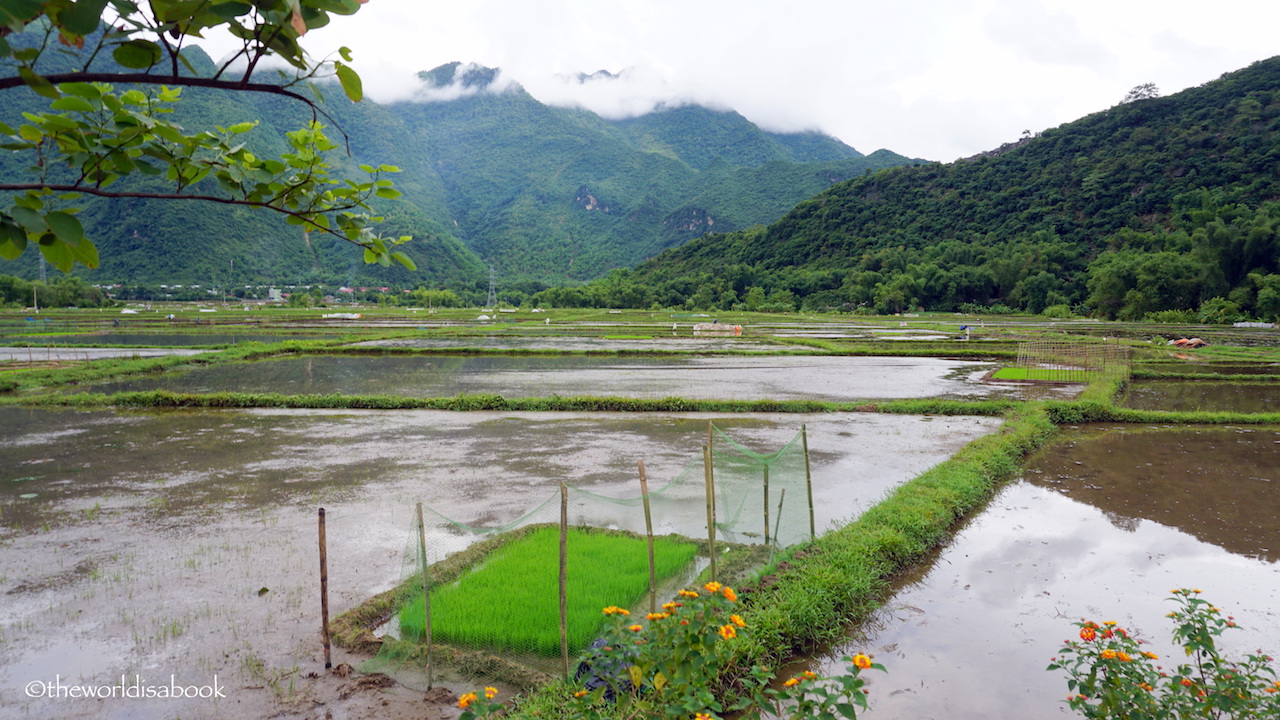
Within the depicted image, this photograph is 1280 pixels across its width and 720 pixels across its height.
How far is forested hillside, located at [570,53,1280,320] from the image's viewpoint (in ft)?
179

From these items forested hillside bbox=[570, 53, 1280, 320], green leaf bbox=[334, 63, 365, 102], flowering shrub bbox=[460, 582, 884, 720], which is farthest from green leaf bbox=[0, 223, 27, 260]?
forested hillside bbox=[570, 53, 1280, 320]

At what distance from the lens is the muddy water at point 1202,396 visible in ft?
58.1

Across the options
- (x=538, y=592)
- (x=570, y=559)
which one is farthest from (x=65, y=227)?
(x=570, y=559)

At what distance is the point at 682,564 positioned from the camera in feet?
23.0

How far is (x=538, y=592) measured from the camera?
627cm

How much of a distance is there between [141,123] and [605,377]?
22.4 meters

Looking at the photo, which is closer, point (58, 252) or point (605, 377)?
point (58, 252)

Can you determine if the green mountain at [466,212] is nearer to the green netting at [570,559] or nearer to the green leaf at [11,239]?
the green netting at [570,559]

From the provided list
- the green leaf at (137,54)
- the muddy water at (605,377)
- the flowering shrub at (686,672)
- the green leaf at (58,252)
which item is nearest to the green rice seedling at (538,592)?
the flowering shrub at (686,672)

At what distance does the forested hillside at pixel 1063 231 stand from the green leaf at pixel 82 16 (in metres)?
62.8

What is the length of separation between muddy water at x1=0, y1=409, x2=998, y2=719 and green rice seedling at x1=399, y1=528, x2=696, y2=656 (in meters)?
1.06

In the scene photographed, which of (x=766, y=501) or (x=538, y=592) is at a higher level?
(x=766, y=501)

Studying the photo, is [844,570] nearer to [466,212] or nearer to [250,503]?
[250,503]

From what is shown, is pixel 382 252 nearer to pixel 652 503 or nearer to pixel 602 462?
pixel 652 503
